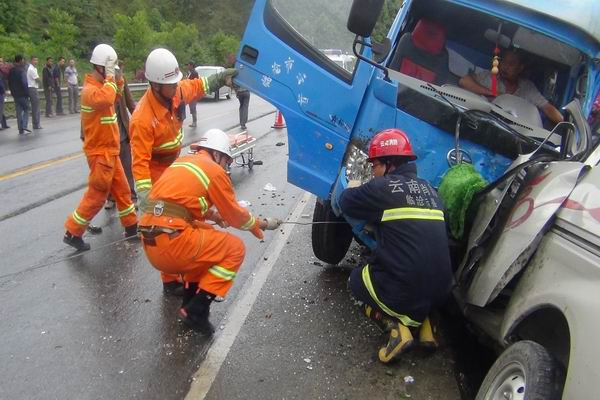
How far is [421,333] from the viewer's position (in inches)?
136

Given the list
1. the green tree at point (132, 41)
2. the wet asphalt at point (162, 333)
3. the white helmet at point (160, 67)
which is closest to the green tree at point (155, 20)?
the green tree at point (132, 41)

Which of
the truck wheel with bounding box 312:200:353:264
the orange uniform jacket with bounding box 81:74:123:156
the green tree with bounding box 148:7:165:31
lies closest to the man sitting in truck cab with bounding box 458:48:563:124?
the truck wheel with bounding box 312:200:353:264

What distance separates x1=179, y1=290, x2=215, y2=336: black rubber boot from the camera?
3.46 m

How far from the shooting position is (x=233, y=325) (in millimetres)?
3680

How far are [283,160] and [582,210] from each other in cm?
767

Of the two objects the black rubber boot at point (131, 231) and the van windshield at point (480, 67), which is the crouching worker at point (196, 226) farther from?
the black rubber boot at point (131, 231)

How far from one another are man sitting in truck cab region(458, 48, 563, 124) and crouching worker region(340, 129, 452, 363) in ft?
3.72

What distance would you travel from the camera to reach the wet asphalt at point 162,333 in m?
3.02

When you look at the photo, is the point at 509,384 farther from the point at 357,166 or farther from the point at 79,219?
the point at 79,219

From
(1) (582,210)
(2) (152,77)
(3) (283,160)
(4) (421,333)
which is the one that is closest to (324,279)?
(4) (421,333)

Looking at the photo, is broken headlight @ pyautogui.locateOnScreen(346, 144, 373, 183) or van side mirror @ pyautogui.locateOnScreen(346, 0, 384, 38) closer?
van side mirror @ pyautogui.locateOnScreen(346, 0, 384, 38)

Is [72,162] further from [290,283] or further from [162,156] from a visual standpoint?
[290,283]

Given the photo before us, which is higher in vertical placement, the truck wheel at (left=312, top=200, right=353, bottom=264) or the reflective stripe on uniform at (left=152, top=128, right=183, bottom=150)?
the reflective stripe on uniform at (left=152, top=128, right=183, bottom=150)

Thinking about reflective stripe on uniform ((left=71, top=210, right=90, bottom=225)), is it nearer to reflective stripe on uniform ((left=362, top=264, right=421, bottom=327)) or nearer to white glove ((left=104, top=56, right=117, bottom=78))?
white glove ((left=104, top=56, right=117, bottom=78))
